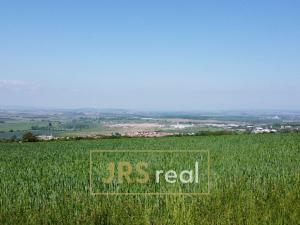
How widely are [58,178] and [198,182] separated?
3869 mm

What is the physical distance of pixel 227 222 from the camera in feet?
22.9

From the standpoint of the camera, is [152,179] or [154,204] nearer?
[154,204]

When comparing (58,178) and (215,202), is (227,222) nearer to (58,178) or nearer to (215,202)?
(215,202)

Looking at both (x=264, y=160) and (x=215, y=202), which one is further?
(x=264, y=160)

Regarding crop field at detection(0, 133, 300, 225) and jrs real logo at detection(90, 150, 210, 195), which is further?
jrs real logo at detection(90, 150, 210, 195)

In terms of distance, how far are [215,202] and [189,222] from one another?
148cm

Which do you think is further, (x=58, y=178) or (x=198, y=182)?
(x=58, y=178)

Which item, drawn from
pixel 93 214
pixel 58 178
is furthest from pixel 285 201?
pixel 58 178

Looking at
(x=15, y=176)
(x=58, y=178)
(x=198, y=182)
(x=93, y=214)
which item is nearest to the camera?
(x=93, y=214)

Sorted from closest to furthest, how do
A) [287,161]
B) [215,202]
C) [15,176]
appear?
[215,202] < [15,176] < [287,161]

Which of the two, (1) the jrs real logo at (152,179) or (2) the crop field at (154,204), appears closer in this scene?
(2) the crop field at (154,204)

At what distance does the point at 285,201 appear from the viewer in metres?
8.19

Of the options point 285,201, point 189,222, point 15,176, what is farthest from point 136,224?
point 15,176

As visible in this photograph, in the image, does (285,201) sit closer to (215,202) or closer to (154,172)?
(215,202)
